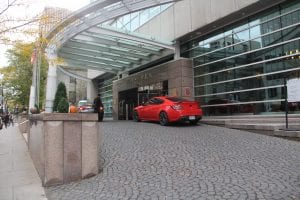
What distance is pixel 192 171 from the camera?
6.31m

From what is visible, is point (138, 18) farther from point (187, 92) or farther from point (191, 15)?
point (187, 92)

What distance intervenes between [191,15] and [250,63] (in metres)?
4.93

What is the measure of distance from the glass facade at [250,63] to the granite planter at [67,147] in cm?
969

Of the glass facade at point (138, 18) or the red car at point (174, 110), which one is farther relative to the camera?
the glass facade at point (138, 18)

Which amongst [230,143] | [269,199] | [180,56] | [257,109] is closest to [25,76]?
[180,56]

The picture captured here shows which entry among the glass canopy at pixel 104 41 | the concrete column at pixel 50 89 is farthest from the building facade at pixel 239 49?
the concrete column at pixel 50 89

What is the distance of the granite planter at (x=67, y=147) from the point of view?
19.9ft

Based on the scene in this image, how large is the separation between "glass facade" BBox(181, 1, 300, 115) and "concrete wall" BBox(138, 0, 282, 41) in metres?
0.85

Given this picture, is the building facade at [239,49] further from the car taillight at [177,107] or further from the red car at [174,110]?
the car taillight at [177,107]

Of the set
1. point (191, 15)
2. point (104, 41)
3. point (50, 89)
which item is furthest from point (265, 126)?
point (50, 89)

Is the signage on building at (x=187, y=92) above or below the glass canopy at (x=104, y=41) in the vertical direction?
below

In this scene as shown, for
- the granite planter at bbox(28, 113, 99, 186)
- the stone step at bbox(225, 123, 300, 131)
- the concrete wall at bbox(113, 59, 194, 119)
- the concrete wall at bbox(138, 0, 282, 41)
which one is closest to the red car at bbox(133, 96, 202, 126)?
the stone step at bbox(225, 123, 300, 131)

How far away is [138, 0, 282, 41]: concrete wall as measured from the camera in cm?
1533

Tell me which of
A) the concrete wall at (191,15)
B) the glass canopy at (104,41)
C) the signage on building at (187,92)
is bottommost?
the signage on building at (187,92)
